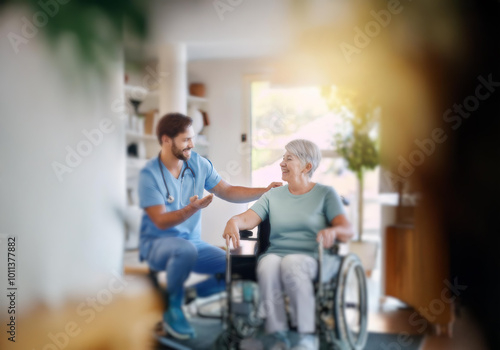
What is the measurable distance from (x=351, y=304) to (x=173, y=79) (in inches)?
23.1

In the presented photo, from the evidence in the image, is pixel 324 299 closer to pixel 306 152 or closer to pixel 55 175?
pixel 306 152

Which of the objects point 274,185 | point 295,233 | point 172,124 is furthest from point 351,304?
point 172,124

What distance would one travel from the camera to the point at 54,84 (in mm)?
1025

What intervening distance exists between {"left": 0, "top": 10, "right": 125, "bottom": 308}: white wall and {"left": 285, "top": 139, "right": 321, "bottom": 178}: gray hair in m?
0.36

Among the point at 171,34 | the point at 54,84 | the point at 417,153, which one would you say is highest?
the point at 171,34

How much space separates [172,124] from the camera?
0.93 m

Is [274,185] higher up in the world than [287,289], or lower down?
higher up

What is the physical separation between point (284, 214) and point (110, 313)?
456 millimetres

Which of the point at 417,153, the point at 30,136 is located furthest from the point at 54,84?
the point at 417,153

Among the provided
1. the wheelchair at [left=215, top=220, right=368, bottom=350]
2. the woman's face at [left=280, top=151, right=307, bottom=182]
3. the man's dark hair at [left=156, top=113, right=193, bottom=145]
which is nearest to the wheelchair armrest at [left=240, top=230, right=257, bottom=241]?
the wheelchair at [left=215, top=220, right=368, bottom=350]

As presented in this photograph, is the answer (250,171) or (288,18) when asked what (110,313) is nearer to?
(250,171)

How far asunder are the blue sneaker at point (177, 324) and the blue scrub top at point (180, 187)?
0.54ft

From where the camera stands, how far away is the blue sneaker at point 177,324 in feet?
3.12

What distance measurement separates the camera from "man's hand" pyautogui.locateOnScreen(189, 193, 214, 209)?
0.93m
